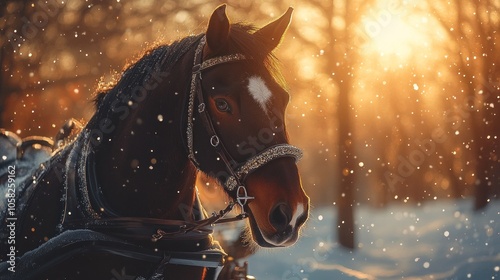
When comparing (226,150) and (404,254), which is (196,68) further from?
(404,254)

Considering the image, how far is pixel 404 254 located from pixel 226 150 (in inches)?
414

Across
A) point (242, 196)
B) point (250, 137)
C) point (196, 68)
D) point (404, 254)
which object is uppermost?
point (196, 68)

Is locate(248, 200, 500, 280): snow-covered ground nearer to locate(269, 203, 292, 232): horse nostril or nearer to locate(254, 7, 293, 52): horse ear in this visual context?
locate(254, 7, 293, 52): horse ear

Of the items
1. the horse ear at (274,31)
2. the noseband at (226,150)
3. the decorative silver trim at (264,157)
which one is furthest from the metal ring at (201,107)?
the horse ear at (274,31)

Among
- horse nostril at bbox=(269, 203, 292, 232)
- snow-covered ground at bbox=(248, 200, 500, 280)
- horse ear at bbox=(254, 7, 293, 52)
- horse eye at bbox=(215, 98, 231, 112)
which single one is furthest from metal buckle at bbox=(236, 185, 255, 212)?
snow-covered ground at bbox=(248, 200, 500, 280)

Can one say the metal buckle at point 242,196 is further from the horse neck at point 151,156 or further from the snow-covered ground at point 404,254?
the snow-covered ground at point 404,254

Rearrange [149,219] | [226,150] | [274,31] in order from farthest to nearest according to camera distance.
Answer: [274,31]
[149,219]
[226,150]

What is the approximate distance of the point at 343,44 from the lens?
37.6 feet

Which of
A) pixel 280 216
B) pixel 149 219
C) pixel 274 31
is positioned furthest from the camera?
pixel 274 31

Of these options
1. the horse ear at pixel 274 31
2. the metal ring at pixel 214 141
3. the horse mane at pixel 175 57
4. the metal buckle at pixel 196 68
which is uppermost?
the horse ear at pixel 274 31

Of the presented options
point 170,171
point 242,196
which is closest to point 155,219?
point 170,171

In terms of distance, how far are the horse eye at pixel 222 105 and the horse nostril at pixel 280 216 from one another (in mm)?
503

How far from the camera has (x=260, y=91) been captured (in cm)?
276

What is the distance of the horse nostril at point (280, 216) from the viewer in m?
2.57
